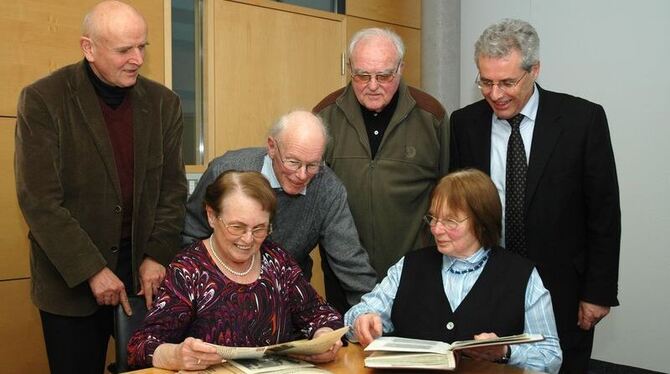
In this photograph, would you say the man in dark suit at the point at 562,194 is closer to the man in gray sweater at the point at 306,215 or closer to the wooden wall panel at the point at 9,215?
the man in gray sweater at the point at 306,215

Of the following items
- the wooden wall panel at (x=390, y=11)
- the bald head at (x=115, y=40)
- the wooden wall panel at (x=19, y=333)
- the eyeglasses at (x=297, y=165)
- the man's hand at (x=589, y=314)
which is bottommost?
the wooden wall panel at (x=19, y=333)

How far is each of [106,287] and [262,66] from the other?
8.49ft

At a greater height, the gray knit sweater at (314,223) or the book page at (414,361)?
the gray knit sweater at (314,223)

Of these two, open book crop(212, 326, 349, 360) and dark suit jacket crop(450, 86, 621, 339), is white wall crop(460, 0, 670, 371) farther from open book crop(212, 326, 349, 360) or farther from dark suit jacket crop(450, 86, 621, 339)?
open book crop(212, 326, 349, 360)

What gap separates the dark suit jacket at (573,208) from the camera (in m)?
2.43

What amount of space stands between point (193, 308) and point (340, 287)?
836 mm

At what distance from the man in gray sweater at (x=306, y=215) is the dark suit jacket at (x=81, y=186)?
0.46ft

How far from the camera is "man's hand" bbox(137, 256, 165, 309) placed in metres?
2.40

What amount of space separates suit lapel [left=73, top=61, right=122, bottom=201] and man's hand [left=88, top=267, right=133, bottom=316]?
0.26 metres

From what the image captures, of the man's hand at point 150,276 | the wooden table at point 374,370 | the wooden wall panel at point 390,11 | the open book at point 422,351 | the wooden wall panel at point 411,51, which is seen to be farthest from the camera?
the wooden wall panel at point 411,51

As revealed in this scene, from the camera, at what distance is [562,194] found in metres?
2.45

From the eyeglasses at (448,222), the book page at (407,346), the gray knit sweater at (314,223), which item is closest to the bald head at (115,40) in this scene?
the gray knit sweater at (314,223)

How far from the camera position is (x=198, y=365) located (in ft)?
5.68

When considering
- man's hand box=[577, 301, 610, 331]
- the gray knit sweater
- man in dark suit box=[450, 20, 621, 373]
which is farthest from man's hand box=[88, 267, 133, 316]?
man's hand box=[577, 301, 610, 331]
